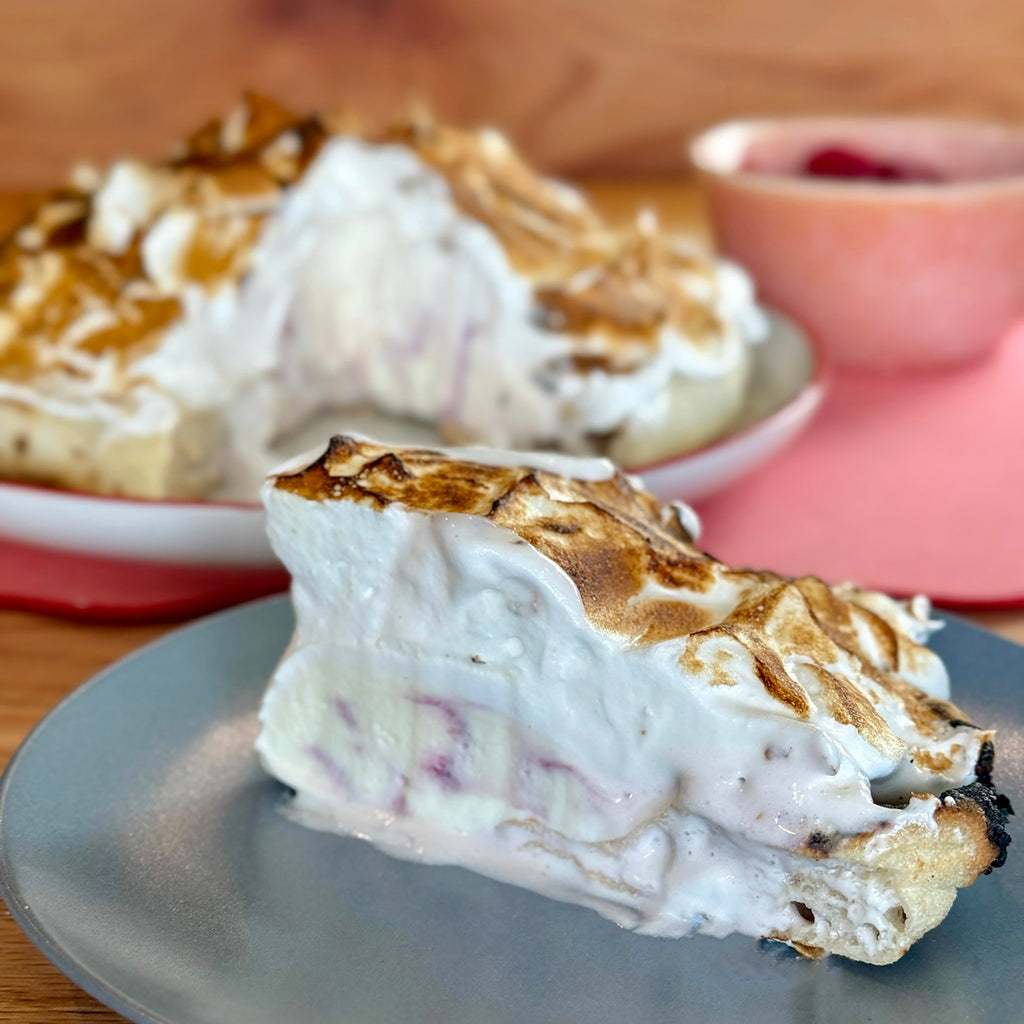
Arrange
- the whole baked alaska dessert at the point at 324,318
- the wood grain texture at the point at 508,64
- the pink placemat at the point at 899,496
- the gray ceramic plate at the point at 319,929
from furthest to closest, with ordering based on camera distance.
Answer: the wood grain texture at the point at 508,64
the whole baked alaska dessert at the point at 324,318
the pink placemat at the point at 899,496
the gray ceramic plate at the point at 319,929

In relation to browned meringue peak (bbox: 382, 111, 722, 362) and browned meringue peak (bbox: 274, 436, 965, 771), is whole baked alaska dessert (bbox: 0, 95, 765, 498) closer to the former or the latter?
browned meringue peak (bbox: 382, 111, 722, 362)

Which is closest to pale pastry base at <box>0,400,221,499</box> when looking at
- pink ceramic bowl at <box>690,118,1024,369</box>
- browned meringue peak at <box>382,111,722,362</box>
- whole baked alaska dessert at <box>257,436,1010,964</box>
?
browned meringue peak at <box>382,111,722,362</box>

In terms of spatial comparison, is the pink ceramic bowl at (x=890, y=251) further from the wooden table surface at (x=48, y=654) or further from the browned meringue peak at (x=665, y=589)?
the browned meringue peak at (x=665, y=589)

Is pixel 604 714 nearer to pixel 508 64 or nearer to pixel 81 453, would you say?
pixel 81 453

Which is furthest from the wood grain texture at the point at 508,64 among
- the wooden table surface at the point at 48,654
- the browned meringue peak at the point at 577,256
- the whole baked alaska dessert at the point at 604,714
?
the whole baked alaska dessert at the point at 604,714

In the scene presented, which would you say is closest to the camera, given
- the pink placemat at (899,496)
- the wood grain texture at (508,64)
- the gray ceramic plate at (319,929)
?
the gray ceramic plate at (319,929)

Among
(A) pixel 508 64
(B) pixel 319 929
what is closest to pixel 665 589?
(B) pixel 319 929
